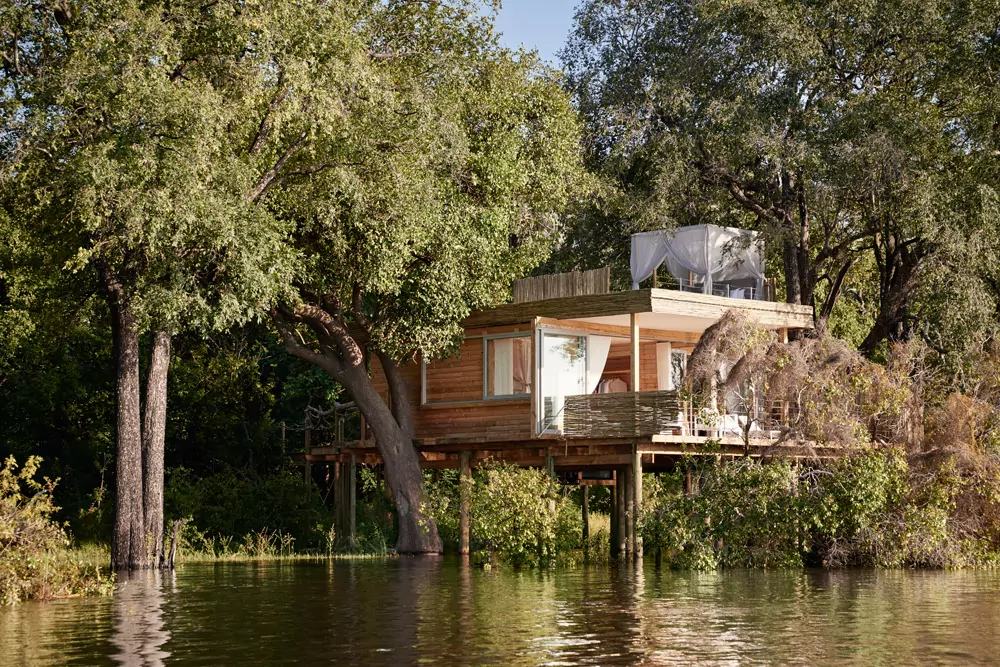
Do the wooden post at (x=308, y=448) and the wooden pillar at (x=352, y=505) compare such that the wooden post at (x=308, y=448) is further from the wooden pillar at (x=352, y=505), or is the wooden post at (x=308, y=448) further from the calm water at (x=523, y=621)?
the calm water at (x=523, y=621)

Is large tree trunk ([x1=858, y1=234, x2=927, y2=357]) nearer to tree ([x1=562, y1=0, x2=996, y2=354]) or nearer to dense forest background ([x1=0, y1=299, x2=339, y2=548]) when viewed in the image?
tree ([x1=562, y1=0, x2=996, y2=354])

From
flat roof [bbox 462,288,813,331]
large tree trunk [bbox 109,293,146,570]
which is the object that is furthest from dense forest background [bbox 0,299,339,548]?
flat roof [bbox 462,288,813,331]

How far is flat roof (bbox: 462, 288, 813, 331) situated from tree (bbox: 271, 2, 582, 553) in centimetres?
72

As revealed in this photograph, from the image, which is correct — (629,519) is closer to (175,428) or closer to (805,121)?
(805,121)

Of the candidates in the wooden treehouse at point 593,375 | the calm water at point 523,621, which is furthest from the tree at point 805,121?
the calm water at point 523,621

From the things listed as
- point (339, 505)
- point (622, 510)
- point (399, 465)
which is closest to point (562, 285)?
point (622, 510)

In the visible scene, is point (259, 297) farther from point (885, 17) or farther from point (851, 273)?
point (851, 273)

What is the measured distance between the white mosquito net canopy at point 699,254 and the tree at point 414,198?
2.21 m

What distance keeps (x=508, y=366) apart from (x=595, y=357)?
1.97 meters

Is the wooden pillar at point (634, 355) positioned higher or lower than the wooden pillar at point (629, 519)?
higher

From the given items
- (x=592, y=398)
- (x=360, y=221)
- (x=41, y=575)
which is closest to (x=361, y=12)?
(x=360, y=221)

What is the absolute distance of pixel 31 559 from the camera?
1795 cm

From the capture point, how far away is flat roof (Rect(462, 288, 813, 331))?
2778 centimetres

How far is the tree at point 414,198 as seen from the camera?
85.4 feet
